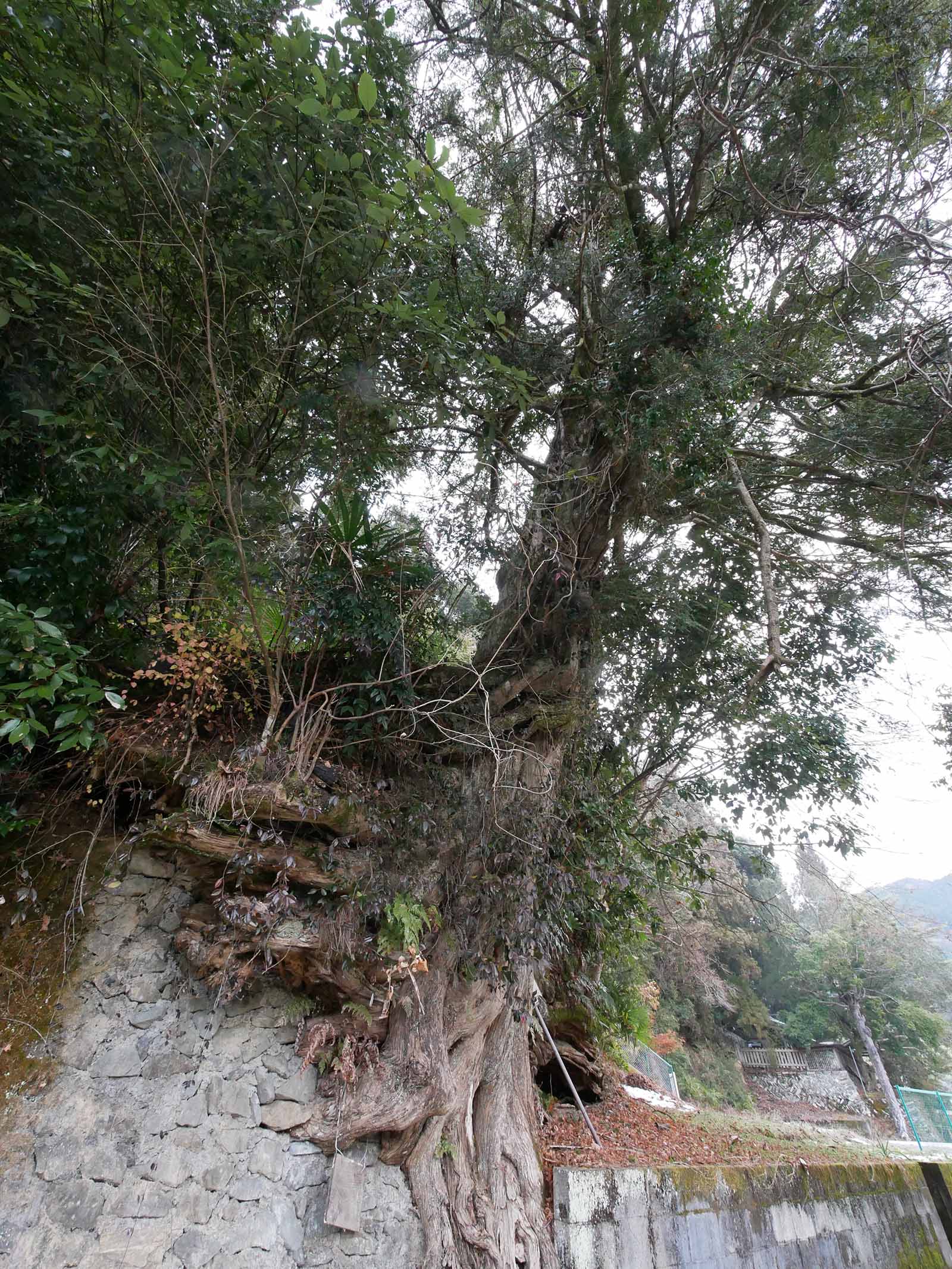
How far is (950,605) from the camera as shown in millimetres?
5395

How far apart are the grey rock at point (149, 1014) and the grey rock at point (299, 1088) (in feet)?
2.37

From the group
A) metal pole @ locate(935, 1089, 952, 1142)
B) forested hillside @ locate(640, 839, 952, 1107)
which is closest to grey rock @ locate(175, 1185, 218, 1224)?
metal pole @ locate(935, 1089, 952, 1142)

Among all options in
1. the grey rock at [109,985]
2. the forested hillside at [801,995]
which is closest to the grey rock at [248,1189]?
the grey rock at [109,985]

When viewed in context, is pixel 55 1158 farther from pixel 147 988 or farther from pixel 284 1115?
pixel 284 1115

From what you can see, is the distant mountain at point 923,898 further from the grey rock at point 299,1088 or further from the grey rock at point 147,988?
the grey rock at point 147,988

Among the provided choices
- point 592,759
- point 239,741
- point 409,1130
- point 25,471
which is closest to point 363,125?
point 25,471

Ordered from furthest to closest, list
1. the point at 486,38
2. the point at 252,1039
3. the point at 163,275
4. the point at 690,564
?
the point at 690,564 < the point at 486,38 < the point at 163,275 < the point at 252,1039

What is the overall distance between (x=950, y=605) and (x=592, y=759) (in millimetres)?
3480

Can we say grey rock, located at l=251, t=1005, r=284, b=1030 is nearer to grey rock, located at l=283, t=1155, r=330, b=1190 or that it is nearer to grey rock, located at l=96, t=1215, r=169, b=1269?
grey rock, located at l=283, t=1155, r=330, b=1190

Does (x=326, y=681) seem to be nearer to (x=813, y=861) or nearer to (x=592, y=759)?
(x=592, y=759)

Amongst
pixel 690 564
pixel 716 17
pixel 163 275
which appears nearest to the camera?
pixel 163 275

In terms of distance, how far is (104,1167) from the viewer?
9.00 ft

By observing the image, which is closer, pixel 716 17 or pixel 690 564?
pixel 716 17

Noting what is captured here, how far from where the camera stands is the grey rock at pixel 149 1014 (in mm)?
3078
